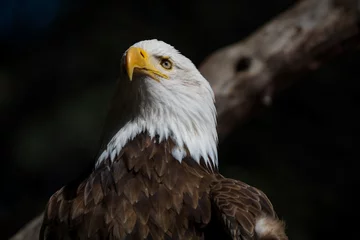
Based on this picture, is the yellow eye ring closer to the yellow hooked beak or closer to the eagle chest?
the yellow hooked beak

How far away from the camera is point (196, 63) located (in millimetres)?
8625

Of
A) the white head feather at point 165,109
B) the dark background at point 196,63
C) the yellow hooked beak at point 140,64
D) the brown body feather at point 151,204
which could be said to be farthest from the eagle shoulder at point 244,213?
the dark background at point 196,63

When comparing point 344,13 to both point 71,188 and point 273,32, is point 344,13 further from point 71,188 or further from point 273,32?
point 71,188

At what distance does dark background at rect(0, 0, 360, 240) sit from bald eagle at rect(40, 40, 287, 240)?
10.9 ft

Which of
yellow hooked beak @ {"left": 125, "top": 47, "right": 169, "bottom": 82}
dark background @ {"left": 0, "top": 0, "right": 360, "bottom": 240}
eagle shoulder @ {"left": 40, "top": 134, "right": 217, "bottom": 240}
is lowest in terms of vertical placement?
dark background @ {"left": 0, "top": 0, "right": 360, "bottom": 240}

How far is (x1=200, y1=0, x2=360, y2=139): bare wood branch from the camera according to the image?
230 inches

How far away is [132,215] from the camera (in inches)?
166

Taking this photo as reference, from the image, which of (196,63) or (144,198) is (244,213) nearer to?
(144,198)

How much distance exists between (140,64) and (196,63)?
A: 425 cm

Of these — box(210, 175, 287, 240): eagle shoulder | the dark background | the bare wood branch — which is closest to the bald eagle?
box(210, 175, 287, 240): eagle shoulder

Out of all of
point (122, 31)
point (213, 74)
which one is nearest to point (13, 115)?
point (122, 31)

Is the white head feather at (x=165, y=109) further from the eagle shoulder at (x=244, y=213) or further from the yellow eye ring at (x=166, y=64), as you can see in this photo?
the eagle shoulder at (x=244, y=213)

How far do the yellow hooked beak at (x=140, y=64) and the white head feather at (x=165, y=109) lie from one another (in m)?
0.03

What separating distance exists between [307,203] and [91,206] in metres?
4.05
